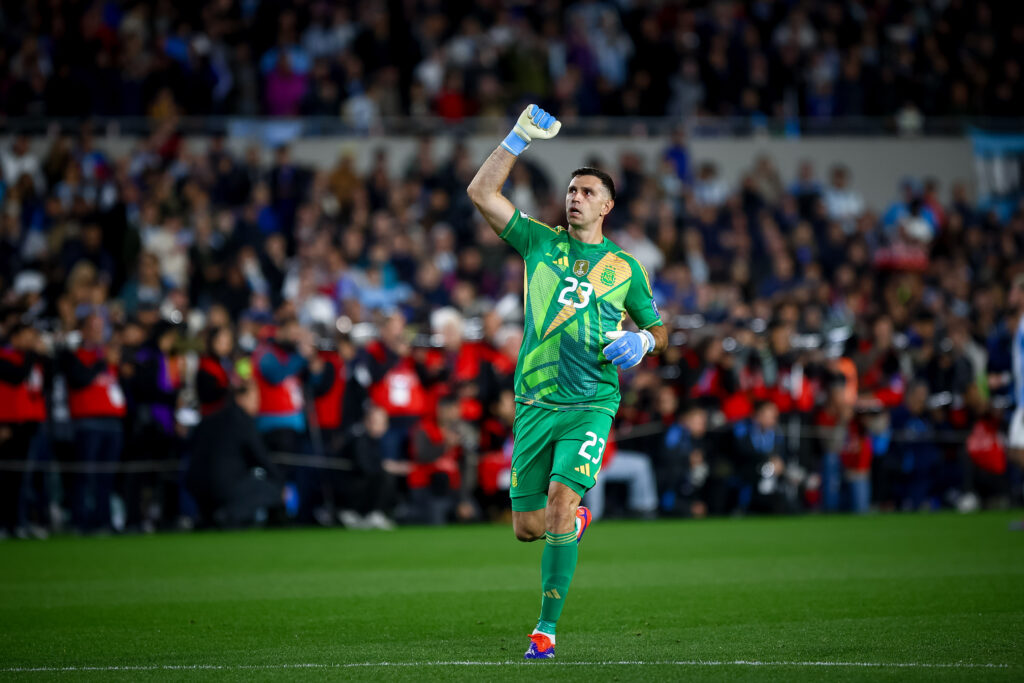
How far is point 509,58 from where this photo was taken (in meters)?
25.2

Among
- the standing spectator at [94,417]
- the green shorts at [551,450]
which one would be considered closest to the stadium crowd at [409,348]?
the standing spectator at [94,417]

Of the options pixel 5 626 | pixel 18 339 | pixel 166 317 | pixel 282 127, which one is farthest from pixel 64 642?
pixel 282 127

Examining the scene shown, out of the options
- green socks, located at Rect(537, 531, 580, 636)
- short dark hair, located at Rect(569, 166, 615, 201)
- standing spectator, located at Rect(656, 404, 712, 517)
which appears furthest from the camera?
standing spectator, located at Rect(656, 404, 712, 517)

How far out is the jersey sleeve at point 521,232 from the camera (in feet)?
26.8

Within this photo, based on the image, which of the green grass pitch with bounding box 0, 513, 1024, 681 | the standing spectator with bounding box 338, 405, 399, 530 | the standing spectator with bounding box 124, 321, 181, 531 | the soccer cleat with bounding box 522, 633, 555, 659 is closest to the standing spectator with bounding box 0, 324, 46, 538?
the standing spectator with bounding box 124, 321, 181, 531

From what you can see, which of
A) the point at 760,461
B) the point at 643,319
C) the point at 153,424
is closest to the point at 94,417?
the point at 153,424

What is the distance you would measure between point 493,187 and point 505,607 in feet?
11.2

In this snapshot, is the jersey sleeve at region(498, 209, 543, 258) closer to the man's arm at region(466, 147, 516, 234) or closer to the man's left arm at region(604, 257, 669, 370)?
the man's arm at region(466, 147, 516, 234)

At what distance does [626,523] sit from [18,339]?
7.82 m

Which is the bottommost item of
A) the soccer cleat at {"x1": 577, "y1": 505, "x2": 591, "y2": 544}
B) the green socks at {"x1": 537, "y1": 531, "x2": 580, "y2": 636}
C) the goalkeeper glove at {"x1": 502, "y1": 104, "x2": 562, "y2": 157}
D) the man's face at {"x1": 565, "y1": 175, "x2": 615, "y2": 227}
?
the green socks at {"x1": 537, "y1": 531, "x2": 580, "y2": 636}

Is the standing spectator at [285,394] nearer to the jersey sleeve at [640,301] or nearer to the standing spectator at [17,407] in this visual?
the standing spectator at [17,407]

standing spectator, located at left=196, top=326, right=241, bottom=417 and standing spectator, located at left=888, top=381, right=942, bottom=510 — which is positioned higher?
standing spectator, located at left=196, top=326, right=241, bottom=417

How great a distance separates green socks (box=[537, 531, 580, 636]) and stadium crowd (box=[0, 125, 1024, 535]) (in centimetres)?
807

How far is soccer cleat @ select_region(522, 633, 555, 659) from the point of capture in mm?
7531
